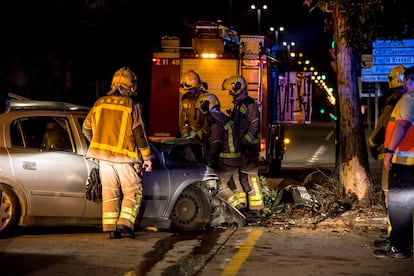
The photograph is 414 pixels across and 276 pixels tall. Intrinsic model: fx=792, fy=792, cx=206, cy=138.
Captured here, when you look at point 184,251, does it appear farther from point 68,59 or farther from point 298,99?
point 68,59

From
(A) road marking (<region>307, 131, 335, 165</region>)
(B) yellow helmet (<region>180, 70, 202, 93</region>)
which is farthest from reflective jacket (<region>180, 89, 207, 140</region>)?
(A) road marking (<region>307, 131, 335, 165</region>)

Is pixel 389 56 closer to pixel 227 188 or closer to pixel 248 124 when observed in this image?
pixel 248 124

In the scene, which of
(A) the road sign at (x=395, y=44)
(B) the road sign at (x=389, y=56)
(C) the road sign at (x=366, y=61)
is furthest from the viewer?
(C) the road sign at (x=366, y=61)

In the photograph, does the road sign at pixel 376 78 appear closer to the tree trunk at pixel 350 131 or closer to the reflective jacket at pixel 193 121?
the tree trunk at pixel 350 131

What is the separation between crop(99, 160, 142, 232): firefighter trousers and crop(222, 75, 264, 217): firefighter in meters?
2.49

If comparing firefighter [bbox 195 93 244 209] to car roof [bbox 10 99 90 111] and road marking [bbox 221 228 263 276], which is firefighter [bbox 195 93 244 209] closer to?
road marking [bbox 221 228 263 276]

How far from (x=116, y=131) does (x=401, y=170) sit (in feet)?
10.0

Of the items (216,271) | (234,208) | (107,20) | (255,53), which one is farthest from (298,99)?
(107,20)

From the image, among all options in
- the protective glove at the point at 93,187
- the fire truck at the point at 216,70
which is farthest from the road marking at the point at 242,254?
the fire truck at the point at 216,70

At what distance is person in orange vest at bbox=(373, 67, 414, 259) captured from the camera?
7.72m

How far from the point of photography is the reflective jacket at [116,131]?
8.64 metres

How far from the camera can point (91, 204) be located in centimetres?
894

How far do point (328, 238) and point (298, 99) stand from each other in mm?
8628

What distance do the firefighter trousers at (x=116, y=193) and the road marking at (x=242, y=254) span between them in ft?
4.26
